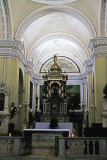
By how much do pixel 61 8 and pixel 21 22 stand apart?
2.99m

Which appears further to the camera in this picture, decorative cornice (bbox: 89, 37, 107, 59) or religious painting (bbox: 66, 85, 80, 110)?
religious painting (bbox: 66, 85, 80, 110)

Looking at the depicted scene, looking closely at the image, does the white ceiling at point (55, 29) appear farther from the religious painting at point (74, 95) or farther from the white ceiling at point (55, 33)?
the religious painting at point (74, 95)

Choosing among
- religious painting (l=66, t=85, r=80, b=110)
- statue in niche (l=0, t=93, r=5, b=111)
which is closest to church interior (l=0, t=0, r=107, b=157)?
statue in niche (l=0, t=93, r=5, b=111)

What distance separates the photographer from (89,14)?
49.6ft

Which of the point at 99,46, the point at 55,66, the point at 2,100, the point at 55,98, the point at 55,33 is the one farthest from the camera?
the point at 55,33

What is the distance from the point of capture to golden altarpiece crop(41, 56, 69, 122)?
17714 mm

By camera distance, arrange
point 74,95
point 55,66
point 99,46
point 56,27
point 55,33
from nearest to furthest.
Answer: point 99,46, point 56,27, point 55,66, point 55,33, point 74,95

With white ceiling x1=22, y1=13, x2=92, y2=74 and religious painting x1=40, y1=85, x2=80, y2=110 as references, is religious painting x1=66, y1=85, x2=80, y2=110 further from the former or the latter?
white ceiling x1=22, y1=13, x2=92, y2=74

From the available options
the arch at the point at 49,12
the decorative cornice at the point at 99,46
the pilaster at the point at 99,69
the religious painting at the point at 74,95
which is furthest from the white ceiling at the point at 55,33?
the religious painting at the point at 74,95

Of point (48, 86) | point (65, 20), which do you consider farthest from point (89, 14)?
point (48, 86)

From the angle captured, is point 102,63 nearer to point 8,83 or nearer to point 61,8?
point 61,8

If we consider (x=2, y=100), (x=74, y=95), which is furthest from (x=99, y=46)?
(x=74, y=95)

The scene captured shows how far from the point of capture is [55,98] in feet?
59.2

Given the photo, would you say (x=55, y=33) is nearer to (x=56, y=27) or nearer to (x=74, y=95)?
(x=56, y=27)
